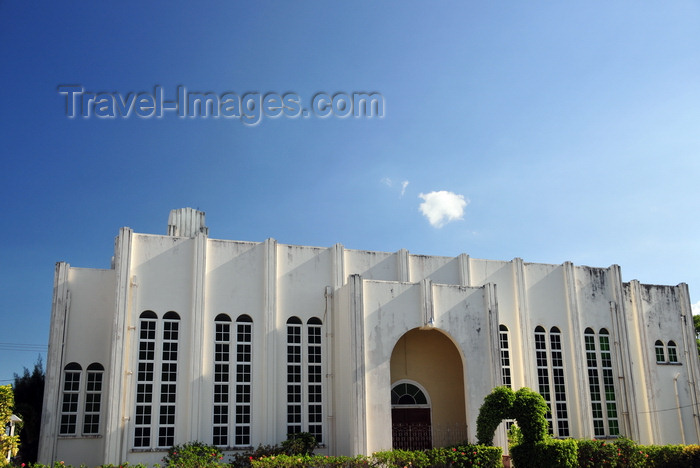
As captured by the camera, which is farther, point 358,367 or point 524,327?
point 524,327

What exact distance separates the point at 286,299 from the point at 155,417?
6.16 m

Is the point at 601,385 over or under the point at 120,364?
under

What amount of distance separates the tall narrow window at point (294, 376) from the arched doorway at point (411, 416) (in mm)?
3598

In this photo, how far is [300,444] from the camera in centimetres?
2150

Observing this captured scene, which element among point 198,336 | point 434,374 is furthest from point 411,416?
point 198,336

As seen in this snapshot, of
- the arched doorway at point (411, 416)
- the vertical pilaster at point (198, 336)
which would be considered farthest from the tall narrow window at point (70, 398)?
the arched doorway at point (411, 416)

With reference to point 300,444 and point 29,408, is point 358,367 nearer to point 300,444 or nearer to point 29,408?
point 300,444

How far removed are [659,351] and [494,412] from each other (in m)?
12.8

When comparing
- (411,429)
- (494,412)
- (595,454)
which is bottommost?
(595,454)

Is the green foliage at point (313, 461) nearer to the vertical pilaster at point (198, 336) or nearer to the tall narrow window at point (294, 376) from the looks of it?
the tall narrow window at point (294, 376)

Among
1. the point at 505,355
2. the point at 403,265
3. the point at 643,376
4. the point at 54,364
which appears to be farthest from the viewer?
the point at 643,376

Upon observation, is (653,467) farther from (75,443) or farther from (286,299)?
(75,443)

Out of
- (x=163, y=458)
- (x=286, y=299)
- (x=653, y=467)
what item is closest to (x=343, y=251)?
(x=286, y=299)

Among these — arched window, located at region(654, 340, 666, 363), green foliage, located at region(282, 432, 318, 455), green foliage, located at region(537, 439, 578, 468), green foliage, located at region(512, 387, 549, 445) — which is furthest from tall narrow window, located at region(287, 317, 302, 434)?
arched window, located at region(654, 340, 666, 363)
